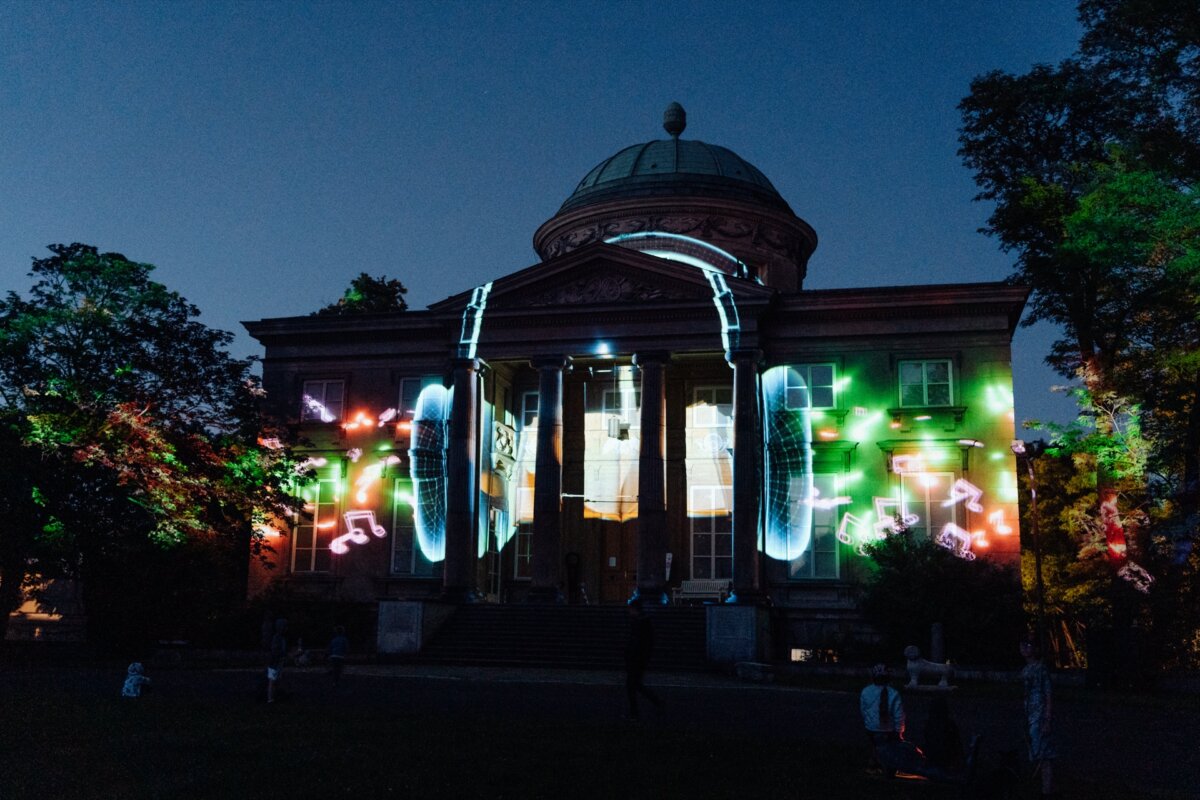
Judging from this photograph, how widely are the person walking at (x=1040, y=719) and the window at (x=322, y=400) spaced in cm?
2960

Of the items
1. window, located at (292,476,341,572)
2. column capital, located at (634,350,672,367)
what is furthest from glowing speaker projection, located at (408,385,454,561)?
column capital, located at (634,350,672,367)

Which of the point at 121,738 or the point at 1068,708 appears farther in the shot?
the point at 1068,708

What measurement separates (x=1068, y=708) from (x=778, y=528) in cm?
1335

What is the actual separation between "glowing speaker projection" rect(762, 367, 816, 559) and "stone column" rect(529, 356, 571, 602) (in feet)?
20.4

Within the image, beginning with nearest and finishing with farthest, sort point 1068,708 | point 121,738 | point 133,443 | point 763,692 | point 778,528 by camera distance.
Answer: point 121,738
point 1068,708
point 763,692
point 133,443
point 778,528

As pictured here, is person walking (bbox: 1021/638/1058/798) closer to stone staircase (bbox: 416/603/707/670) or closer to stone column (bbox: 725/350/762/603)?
stone staircase (bbox: 416/603/707/670)

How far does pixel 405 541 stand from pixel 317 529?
318 centimetres

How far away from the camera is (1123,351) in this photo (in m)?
34.6

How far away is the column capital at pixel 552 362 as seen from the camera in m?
35.5

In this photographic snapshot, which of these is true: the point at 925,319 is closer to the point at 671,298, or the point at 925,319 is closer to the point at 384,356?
the point at 671,298

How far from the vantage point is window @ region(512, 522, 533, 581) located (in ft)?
126

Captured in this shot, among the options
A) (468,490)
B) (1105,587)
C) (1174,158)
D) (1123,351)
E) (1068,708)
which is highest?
(1174,158)

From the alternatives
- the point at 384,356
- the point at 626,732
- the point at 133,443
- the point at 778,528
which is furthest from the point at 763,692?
the point at 384,356

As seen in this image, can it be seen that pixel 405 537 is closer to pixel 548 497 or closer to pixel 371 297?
pixel 548 497
